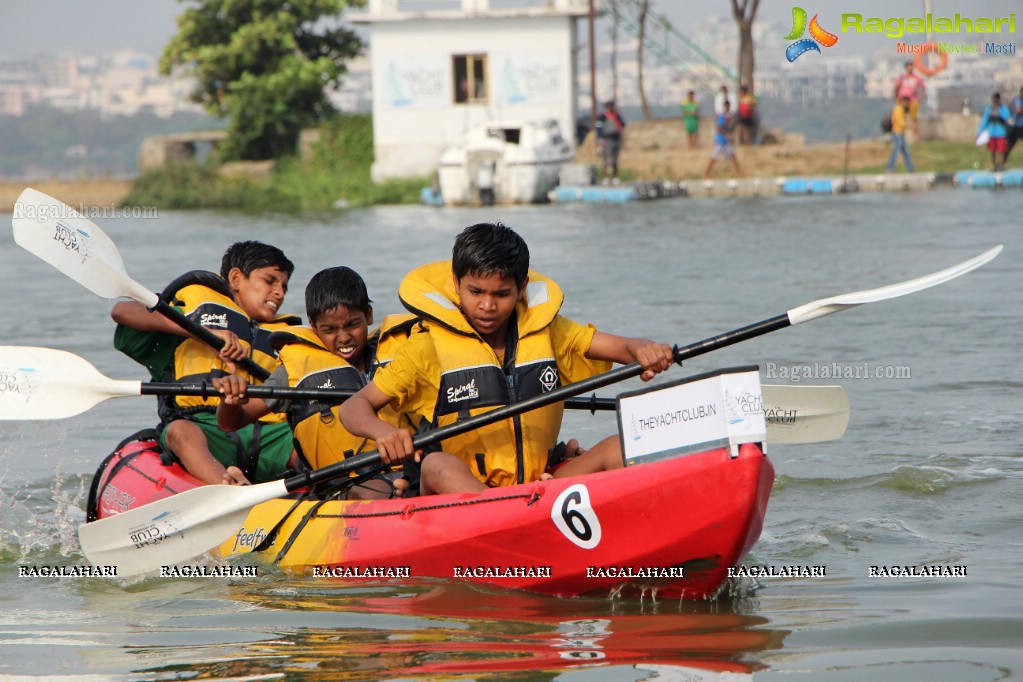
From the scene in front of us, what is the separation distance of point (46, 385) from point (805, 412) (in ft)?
9.25

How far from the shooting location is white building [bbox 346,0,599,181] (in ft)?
79.4

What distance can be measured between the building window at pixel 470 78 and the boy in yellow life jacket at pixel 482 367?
20492 millimetres

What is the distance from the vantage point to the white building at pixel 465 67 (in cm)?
2420

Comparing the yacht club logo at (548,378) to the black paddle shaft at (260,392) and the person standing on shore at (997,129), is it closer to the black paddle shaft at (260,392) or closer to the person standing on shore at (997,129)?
the black paddle shaft at (260,392)

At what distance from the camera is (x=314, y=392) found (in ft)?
15.2

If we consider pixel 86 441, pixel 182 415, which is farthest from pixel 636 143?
pixel 182 415

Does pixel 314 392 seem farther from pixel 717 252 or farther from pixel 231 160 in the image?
pixel 231 160

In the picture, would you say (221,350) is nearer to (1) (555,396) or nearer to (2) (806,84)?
(1) (555,396)

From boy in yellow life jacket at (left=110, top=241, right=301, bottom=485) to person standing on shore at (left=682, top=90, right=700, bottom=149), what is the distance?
61.2 feet

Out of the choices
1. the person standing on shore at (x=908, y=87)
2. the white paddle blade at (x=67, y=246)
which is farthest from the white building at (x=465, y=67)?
the white paddle blade at (x=67, y=246)

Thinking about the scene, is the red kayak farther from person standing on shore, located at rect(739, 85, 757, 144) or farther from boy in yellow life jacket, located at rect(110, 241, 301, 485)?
person standing on shore, located at rect(739, 85, 757, 144)

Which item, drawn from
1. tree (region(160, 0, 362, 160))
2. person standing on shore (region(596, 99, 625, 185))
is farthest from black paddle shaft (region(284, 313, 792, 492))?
tree (region(160, 0, 362, 160))

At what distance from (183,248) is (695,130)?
33.7ft

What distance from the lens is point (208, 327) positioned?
4.98 meters
